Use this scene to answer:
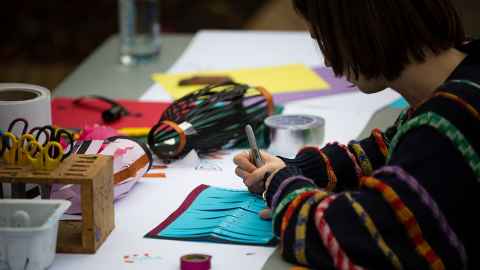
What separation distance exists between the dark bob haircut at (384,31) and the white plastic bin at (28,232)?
0.41 meters

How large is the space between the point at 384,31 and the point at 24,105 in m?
0.53

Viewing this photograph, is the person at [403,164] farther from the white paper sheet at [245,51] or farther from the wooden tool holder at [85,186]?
the white paper sheet at [245,51]

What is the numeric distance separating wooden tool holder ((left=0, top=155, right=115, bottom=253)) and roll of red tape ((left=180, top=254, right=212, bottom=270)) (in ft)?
0.42

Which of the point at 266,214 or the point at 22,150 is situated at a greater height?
the point at 22,150

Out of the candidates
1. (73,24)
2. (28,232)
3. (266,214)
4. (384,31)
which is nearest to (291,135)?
(266,214)

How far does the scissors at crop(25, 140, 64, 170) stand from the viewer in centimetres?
111

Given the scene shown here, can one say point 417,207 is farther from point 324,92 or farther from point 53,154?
point 324,92

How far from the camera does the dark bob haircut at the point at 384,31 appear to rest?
110cm

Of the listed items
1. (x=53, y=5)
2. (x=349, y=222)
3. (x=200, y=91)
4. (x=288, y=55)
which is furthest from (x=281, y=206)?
(x=53, y=5)

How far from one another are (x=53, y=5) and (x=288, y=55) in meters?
2.15

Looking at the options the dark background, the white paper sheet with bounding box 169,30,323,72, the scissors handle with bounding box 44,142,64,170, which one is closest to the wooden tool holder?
the scissors handle with bounding box 44,142,64,170

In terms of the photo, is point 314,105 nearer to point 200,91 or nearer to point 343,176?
point 200,91

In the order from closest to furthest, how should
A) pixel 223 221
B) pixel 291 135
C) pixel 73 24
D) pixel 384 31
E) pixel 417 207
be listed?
1. pixel 417 207
2. pixel 384 31
3. pixel 223 221
4. pixel 291 135
5. pixel 73 24

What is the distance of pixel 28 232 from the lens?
1002 millimetres
